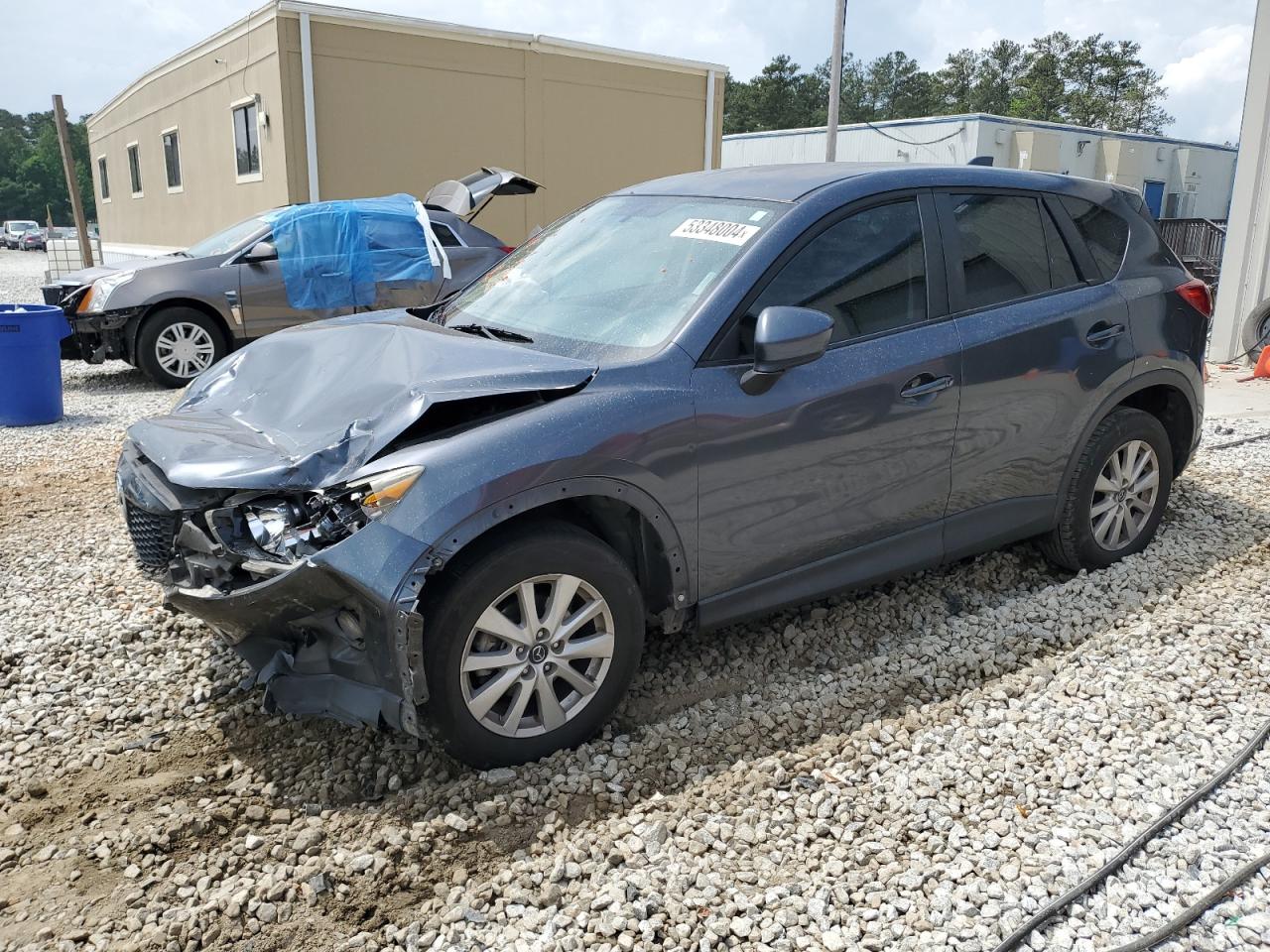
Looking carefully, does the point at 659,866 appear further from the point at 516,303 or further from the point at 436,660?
the point at 516,303

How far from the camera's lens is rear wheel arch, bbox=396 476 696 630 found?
2811mm

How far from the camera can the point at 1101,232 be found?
14.9 ft

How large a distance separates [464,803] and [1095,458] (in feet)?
10.1

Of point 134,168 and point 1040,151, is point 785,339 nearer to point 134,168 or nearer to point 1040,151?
point 134,168

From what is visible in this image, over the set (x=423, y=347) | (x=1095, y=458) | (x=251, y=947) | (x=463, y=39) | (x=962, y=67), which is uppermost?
(x=962, y=67)

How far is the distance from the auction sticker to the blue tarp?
6644mm

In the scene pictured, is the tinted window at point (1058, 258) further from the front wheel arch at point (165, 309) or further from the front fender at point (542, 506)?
the front wheel arch at point (165, 309)

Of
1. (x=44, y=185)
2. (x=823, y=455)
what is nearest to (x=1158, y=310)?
(x=823, y=455)

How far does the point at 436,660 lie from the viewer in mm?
2859

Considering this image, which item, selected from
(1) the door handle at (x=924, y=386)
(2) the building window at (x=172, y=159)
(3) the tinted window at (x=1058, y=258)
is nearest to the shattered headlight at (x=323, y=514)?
(1) the door handle at (x=924, y=386)

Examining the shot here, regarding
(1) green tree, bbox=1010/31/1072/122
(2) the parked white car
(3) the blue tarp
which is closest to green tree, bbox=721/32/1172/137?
(1) green tree, bbox=1010/31/1072/122

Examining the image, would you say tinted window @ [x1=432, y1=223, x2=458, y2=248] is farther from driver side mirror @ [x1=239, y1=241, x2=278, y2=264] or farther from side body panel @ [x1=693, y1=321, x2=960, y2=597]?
side body panel @ [x1=693, y1=321, x2=960, y2=597]

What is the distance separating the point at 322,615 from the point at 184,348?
7619 millimetres

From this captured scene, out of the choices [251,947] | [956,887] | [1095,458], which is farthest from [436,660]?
[1095,458]
